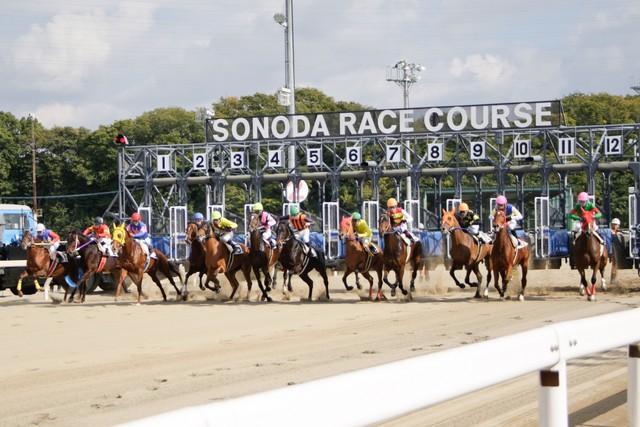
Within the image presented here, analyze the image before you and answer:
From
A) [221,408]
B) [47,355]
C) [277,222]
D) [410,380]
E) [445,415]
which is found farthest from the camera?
[277,222]

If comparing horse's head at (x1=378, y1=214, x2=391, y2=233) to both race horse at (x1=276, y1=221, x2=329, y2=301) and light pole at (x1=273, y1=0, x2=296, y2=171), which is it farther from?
light pole at (x1=273, y1=0, x2=296, y2=171)

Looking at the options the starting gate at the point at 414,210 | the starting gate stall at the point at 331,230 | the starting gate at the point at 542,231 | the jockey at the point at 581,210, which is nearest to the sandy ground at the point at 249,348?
the jockey at the point at 581,210

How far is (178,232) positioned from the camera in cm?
2962

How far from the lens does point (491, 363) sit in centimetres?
399

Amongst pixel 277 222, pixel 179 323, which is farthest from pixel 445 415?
pixel 277 222

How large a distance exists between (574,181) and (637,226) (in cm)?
2995

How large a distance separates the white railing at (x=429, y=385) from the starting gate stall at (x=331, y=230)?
24.0 m

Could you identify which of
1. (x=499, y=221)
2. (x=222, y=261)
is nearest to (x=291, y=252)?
(x=222, y=261)

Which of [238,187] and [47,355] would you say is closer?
[47,355]

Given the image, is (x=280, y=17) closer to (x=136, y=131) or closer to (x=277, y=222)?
(x=277, y=222)

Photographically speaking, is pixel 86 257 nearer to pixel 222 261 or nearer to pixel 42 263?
pixel 42 263

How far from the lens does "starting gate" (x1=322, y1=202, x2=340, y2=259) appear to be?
29.3 m

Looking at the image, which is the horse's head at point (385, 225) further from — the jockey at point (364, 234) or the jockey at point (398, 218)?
the jockey at point (364, 234)

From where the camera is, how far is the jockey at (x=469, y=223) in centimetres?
2045
